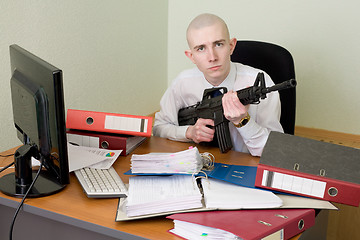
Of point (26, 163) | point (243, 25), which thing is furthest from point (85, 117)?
point (243, 25)

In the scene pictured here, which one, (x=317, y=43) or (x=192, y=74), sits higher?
(x=317, y=43)

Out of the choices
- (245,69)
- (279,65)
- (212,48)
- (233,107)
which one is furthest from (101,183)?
(279,65)

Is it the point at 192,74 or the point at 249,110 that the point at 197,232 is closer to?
the point at 249,110

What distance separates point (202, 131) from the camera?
4.93 feet

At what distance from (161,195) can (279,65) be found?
0.96 m

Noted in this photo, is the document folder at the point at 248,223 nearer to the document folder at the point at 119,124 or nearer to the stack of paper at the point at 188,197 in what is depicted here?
the stack of paper at the point at 188,197

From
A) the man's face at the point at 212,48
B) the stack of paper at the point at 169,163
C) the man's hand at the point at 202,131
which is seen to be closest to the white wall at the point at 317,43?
the man's face at the point at 212,48

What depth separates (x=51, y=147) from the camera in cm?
107

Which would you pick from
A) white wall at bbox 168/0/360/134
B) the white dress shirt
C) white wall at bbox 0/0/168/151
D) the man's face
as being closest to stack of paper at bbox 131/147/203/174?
the white dress shirt

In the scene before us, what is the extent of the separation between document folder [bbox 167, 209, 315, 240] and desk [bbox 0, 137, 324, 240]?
46 mm

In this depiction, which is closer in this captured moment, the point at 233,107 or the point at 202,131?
the point at 233,107

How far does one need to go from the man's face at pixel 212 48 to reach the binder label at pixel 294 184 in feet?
1.95

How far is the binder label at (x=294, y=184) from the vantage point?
107cm

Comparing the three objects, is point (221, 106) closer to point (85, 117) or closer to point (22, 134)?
point (85, 117)
